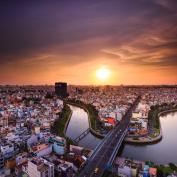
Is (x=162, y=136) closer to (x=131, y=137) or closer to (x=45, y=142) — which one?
(x=131, y=137)

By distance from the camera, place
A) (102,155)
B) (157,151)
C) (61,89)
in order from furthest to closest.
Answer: (61,89) < (157,151) < (102,155)

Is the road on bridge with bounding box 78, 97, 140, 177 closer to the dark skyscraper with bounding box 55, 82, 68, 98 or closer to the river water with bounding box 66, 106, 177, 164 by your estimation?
the river water with bounding box 66, 106, 177, 164

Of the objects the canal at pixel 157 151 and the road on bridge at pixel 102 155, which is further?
the canal at pixel 157 151

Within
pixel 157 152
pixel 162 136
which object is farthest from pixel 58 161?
pixel 162 136

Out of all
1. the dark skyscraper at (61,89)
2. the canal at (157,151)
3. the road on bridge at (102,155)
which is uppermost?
the dark skyscraper at (61,89)

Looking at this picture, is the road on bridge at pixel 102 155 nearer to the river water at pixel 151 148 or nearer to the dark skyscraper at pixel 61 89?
the river water at pixel 151 148

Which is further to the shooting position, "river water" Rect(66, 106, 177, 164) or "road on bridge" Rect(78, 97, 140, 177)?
"river water" Rect(66, 106, 177, 164)

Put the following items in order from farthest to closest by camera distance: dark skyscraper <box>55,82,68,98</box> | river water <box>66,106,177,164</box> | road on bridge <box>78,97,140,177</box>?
dark skyscraper <box>55,82,68,98</box> < river water <box>66,106,177,164</box> < road on bridge <box>78,97,140,177</box>

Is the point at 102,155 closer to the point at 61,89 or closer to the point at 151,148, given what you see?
the point at 151,148

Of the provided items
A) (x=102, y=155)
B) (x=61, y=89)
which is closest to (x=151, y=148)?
(x=102, y=155)

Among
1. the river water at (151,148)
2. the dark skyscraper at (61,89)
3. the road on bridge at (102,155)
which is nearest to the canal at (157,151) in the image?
the river water at (151,148)

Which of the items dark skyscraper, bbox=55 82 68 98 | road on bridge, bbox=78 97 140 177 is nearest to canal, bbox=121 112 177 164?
road on bridge, bbox=78 97 140 177
